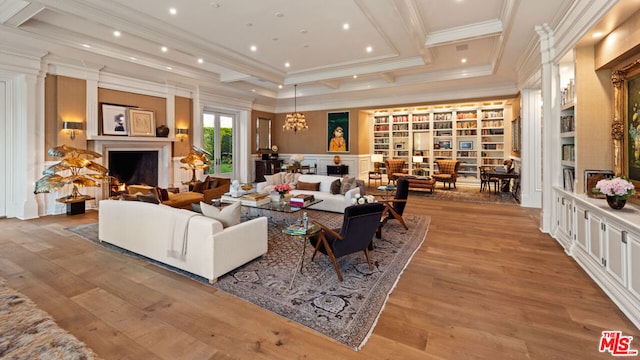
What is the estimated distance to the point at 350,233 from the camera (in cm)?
322

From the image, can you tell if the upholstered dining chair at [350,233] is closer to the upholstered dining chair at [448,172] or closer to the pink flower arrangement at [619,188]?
the pink flower arrangement at [619,188]

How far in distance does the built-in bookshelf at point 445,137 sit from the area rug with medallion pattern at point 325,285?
725 centimetres

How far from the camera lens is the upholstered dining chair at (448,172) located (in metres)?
10.0

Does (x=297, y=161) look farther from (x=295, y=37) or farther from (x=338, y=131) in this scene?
(x=295, y=37)

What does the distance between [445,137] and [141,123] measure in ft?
33.4

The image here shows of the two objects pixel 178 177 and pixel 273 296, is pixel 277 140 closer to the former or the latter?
pixel 178 177

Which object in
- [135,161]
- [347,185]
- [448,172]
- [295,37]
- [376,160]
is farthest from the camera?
[376,160]

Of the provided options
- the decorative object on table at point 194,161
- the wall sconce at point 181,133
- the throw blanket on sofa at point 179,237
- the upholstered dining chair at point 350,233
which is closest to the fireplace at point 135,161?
the wall sconce at point 181,133

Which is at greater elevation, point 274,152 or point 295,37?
point 295,37

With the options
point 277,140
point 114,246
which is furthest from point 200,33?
point 277,140

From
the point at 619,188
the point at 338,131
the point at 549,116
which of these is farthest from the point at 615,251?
the point at 338,131

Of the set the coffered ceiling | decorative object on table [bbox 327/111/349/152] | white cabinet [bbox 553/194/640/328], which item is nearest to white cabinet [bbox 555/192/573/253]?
white cabinet [bbox 553/194/640/328]

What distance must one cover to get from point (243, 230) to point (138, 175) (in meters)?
6.00

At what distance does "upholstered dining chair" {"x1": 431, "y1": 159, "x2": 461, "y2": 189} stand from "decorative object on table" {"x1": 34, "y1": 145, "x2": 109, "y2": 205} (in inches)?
371
